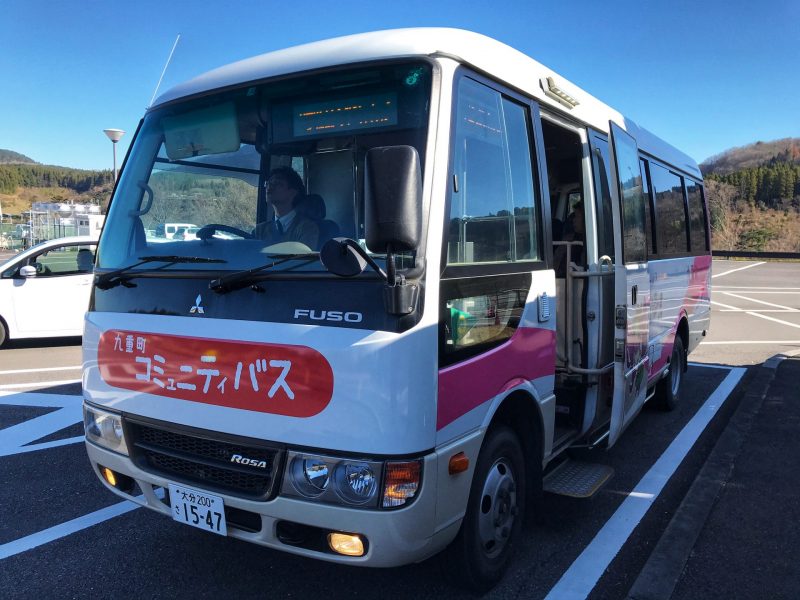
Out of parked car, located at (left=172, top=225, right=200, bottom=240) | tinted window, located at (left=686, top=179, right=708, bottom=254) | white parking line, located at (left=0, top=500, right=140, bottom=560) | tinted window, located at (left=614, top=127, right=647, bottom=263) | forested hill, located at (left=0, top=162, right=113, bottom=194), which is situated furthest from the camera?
forested hill, located at (left=0, top=162, right=113, bottom=194)

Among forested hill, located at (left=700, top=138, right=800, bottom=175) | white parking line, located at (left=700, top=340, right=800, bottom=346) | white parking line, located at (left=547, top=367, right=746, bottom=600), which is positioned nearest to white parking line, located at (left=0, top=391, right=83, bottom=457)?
white parking line, located at (left=547, top=367, right=746, bottom=600)

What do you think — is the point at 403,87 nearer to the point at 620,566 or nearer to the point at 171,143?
the point at 171,143

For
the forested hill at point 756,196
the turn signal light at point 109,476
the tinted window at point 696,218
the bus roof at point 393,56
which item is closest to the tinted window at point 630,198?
the bus roof at point 393,56

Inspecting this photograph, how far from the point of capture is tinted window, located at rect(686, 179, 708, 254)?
7.88 meters

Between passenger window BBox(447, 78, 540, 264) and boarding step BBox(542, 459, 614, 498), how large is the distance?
1.51 metres

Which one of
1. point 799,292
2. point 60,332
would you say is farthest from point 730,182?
point 60,332

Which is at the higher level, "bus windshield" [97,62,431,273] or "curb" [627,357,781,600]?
"bus windshield" [97,62,431,273]

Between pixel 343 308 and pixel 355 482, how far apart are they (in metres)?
0.71

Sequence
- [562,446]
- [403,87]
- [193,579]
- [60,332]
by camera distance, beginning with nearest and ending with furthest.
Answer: [403,87] → [193,579] → [562,446] → [60,332]

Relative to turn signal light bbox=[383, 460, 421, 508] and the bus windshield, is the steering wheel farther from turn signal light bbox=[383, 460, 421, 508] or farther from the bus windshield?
turn signal light bbox=[383, 460, 421, 508]

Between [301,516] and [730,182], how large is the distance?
9159 centimetres

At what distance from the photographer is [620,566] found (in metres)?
3.50

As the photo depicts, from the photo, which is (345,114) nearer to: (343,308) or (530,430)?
(343,308)

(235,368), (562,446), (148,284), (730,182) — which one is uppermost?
(730,182)
